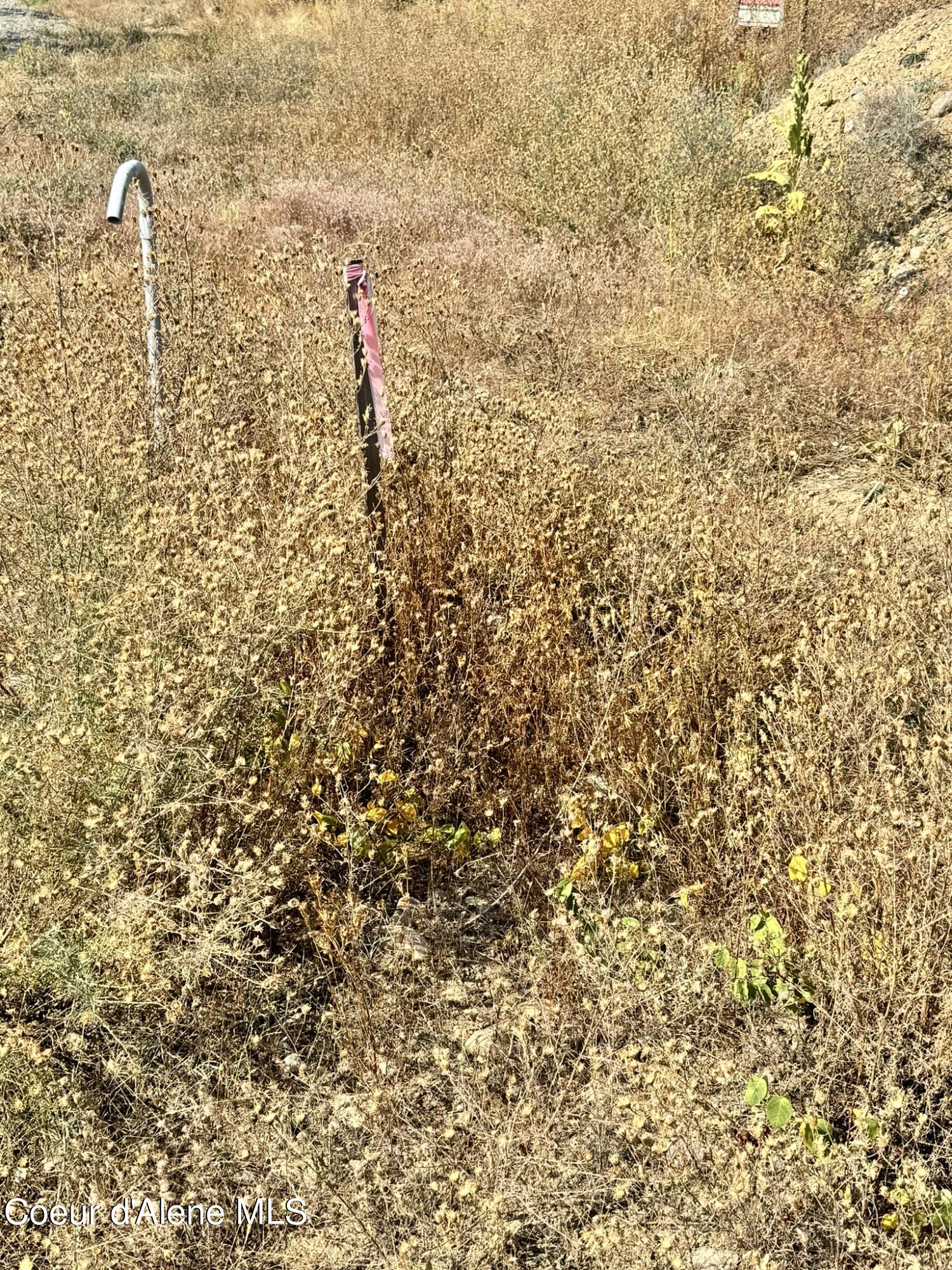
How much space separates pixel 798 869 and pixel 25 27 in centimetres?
1928

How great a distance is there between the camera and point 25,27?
52.9ft

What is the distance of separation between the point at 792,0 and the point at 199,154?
5924 millimetres

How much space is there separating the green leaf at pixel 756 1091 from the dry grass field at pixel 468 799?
3 centimetres

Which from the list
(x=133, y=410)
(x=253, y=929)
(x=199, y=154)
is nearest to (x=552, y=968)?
(x=253, y=929)

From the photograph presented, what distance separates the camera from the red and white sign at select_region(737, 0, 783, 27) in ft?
22.7

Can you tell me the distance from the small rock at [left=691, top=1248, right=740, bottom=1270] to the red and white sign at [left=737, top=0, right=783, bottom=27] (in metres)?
7.64

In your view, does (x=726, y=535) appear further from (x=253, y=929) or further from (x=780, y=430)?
(x=253, y=929)

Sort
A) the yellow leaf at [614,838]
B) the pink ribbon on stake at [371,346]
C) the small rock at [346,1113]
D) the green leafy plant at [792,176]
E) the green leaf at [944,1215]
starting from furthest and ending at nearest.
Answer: the green leafy plant at [792,176] → the pink ribbon on stake at [371,346] → the yellow leaf at [614,838] → the small rock at [346,1113] → the green leaf at [944,1215]

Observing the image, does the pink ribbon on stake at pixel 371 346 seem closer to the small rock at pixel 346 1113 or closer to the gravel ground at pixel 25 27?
the small rock at pixel 346 1113

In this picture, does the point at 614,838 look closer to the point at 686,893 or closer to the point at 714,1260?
the point at 686,893

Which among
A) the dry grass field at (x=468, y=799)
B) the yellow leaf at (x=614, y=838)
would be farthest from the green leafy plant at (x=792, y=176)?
the yellow leaf at (x=614, y=838)

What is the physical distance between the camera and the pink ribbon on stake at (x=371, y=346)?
9.51 ft

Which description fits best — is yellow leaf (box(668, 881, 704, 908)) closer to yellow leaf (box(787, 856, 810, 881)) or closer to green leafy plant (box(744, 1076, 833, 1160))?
yellow leaf (box(787, 856, 810, 881))

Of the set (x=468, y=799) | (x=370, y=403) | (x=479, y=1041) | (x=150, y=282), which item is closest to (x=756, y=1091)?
(x=479, y=1041)
